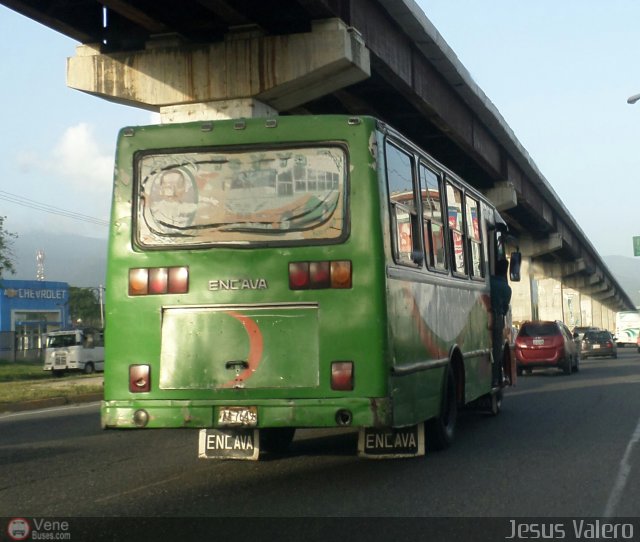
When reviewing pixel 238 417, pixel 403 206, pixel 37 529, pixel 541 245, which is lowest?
pixel 37 529

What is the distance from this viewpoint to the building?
70.6 meters

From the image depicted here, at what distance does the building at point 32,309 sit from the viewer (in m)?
70.6

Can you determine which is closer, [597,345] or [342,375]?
[342,375]

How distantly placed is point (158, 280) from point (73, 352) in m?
35.0

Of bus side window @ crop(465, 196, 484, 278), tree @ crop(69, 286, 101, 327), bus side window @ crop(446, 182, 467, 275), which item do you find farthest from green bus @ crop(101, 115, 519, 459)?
tree @ crop(69, 286, 101, 327)

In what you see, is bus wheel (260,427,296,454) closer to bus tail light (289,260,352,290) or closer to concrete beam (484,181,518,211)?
bus tail light (289,260,352,290)

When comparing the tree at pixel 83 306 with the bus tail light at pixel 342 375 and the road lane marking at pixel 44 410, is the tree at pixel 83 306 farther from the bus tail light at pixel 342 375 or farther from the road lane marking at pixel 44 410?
the bus tail light at pixel 342 375

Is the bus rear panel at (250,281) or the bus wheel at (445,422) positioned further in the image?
the bus wheel at (445,422)

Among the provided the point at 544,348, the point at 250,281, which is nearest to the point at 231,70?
the point at 250,281

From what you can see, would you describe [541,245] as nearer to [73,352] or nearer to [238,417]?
[73,352]

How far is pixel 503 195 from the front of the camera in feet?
122

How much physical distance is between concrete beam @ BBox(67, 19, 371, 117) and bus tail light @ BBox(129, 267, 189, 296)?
10.0 m

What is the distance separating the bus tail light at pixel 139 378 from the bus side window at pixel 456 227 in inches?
169

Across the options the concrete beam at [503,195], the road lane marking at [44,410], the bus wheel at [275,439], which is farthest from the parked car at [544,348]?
the bus wheel at [275,439]
